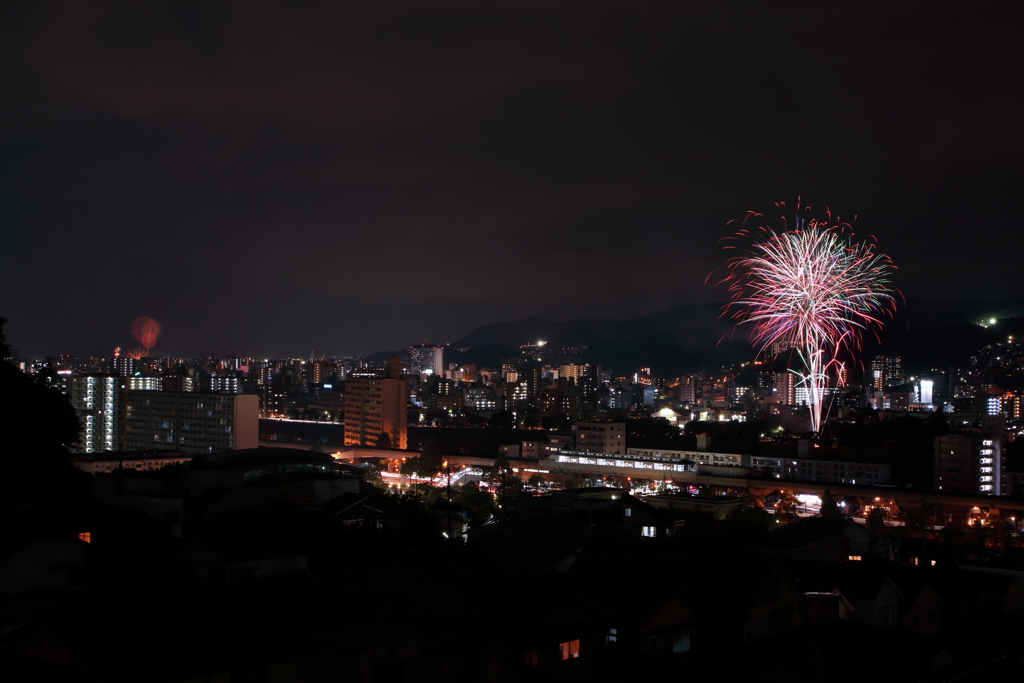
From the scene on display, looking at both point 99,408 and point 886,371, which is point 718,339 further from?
point 99,408

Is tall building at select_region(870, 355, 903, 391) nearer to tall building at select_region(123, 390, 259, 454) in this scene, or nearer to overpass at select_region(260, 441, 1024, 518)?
overpass at select_region(260, 441, 1024, 518)

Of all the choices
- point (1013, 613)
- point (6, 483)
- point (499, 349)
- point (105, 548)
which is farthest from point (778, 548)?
point (499, 349)

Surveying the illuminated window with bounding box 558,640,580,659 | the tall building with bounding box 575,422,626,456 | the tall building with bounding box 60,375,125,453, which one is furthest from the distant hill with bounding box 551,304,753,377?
the illuminated window with bounding box 558,640,580,659

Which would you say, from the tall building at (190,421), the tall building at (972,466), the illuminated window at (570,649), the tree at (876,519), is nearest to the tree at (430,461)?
the tall building at (190,421)

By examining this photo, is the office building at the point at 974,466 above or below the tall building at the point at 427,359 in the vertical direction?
below

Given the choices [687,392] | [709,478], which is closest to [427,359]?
[687,392]

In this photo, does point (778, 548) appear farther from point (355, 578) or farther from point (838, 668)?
point (355, 578)

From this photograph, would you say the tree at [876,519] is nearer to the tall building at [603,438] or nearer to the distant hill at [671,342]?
the tall building at [603,438]
